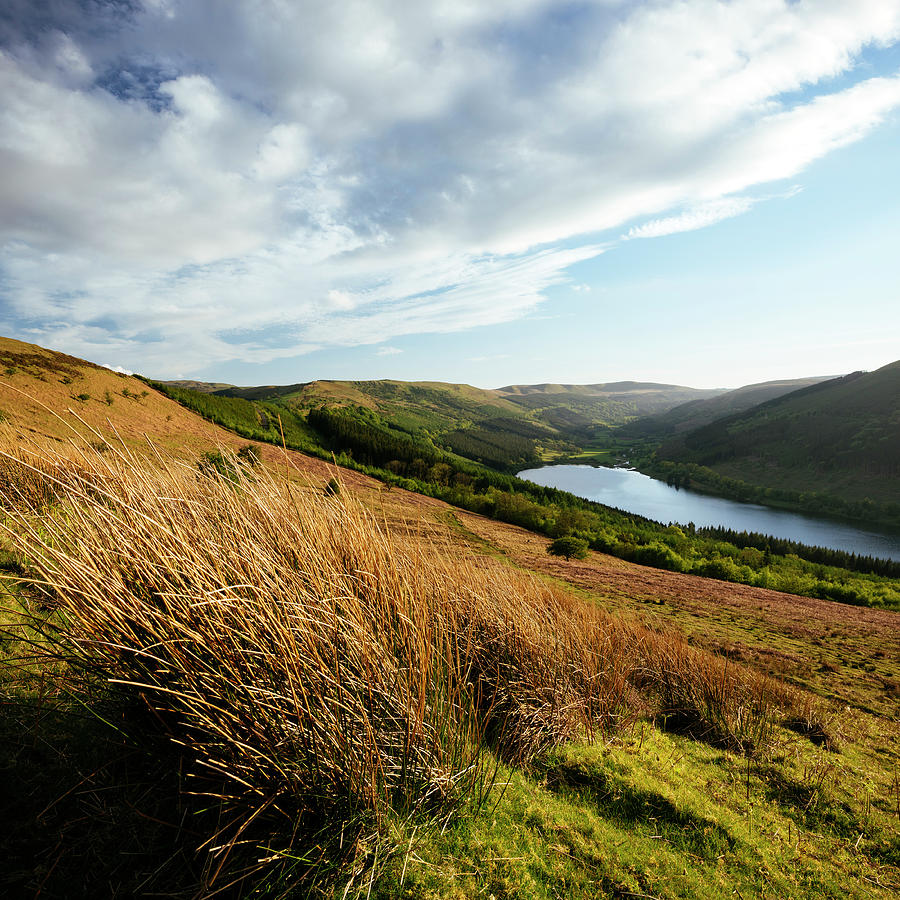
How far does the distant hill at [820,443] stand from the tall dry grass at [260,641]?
12788cm

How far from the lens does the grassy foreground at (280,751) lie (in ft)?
7.88

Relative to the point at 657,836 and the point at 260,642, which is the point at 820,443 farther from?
the point at 260,642

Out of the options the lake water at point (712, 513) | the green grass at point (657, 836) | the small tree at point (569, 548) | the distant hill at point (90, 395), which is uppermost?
the distant hill at point (90, 395)

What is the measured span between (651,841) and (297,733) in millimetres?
3738

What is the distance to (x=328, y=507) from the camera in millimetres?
3807

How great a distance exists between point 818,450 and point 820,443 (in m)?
3.77

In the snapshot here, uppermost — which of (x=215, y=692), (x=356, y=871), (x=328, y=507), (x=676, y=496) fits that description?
(x=328, y=507)

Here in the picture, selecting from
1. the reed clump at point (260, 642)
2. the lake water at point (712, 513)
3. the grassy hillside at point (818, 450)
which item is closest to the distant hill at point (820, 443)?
the grassy hillside at point (818, 450)

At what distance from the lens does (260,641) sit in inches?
98.9

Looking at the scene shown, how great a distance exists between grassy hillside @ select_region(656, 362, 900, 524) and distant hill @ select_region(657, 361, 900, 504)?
6.7 inches

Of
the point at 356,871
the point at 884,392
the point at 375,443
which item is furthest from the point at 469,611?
the point at 884,392

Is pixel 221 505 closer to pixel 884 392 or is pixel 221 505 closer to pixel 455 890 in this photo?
pixel 455 890

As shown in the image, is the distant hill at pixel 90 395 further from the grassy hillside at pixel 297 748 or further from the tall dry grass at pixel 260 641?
the tall dry grass at pixel 260 641

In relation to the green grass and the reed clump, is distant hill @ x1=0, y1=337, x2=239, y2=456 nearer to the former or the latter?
the reed clump
